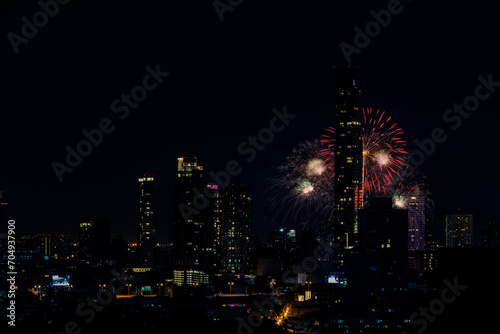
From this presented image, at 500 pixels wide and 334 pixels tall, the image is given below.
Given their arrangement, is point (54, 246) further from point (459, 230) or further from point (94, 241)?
point (459, 230)

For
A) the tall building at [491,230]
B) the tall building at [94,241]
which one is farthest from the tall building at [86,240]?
the tall building at [491,230]

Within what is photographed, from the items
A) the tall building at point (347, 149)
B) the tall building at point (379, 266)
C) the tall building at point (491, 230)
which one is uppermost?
the tall building at point (347, 149)

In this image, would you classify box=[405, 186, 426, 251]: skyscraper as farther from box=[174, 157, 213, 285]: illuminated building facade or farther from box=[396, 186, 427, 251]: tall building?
Result: box=[174, 157, 213, 285]: illuminated building facade

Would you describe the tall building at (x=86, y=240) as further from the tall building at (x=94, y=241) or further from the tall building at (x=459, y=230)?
the tall building at (x=459, y=230)

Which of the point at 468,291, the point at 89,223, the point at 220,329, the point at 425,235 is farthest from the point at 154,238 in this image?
the point at 468,291

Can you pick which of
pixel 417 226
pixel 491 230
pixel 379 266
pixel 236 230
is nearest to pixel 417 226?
pixel 417 226

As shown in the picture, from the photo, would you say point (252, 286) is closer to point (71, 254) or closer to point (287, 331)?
point (287, 331)

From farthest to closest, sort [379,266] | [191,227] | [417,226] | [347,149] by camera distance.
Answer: [347,149] → [191,227] → [417,226] → [379,266]
